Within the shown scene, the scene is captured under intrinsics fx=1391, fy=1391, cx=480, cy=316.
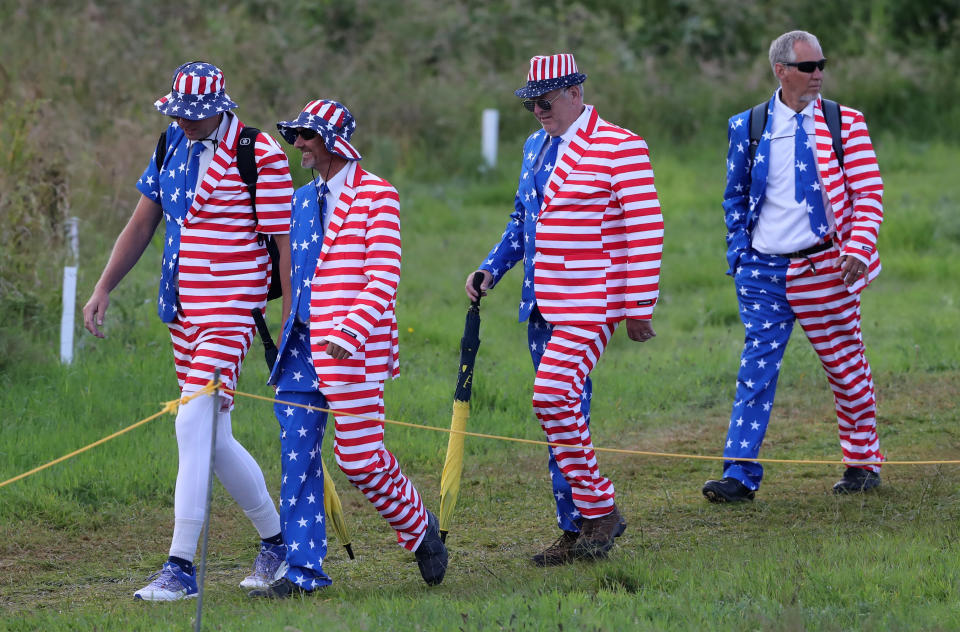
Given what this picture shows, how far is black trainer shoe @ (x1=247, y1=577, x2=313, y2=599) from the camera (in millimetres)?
5801

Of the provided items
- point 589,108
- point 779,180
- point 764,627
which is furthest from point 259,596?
point 779,180

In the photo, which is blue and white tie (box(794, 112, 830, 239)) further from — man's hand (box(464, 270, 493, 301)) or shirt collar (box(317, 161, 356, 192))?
shirt collar (box(317, 161, 356, 192))

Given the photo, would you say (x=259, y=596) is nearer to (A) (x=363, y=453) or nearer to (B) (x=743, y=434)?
(A) (x=363, y=453)

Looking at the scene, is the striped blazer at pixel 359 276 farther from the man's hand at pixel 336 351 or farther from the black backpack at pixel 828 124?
the black backpack at pixel 828 124

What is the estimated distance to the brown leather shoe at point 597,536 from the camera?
621 centimetres

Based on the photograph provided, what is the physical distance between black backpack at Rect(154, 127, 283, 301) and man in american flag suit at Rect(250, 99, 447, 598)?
0.18 meters

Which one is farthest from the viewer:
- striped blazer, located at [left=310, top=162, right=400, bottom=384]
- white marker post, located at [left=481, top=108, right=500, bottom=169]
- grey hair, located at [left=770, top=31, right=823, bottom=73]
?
white marker post, located at [left=481, top=108, right=500, bottom=169]

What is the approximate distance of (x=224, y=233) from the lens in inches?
236

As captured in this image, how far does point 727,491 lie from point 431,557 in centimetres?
207

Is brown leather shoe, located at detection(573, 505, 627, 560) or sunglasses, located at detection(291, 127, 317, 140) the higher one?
sunglasses, located at detection(291, 127, 317, 140)

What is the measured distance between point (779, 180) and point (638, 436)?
2416mm

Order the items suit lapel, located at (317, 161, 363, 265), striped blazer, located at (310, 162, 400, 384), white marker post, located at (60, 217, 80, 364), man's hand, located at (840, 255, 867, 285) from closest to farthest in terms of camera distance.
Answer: striped blazer, located at (310, 162, 400, 384)
suit lapel, located at (317, 161, 363, 265)
man's hand, located at (840, 255, 867, 285)
white marker post, located at (60, 217, 80, 364)

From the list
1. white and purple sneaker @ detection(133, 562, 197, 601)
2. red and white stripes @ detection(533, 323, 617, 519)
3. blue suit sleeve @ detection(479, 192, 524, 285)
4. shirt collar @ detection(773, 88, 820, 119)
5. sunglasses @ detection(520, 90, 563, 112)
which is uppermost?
shirt collar @ detection(773, 88, 820, 119)

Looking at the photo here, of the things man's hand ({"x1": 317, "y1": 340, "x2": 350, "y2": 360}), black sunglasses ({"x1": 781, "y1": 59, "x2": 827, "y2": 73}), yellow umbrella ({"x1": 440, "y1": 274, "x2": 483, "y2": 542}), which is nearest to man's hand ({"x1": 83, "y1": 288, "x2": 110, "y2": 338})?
man's hand ({"x1": 317, "y1": 340, "x2": 350, "y2": 360})
